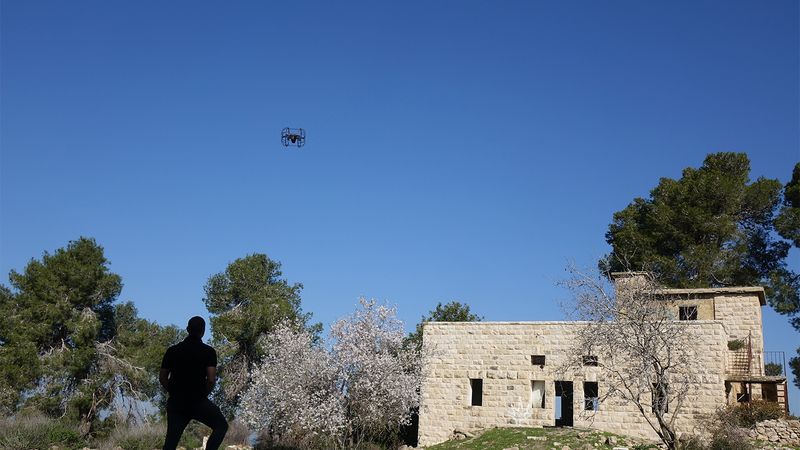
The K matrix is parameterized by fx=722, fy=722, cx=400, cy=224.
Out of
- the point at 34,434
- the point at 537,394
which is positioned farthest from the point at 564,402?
the point at 34,434

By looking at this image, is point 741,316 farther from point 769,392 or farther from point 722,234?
point 722,234

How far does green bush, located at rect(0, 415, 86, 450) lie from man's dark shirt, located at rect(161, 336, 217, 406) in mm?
18336

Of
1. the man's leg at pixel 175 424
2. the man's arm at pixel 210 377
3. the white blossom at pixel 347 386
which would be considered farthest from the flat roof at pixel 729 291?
the man's leg at pixel 175 424

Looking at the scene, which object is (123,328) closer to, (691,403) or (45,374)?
(45,374)

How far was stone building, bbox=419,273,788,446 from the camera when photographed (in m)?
27.3

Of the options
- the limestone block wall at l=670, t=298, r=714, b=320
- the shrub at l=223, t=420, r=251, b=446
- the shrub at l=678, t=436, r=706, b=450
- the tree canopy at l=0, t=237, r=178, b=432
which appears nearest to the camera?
the shrub at l=678, t=436, r=706, b=450

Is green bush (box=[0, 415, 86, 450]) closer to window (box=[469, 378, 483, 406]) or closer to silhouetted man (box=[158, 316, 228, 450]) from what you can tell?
window (box=[469, 378, 483, 406])

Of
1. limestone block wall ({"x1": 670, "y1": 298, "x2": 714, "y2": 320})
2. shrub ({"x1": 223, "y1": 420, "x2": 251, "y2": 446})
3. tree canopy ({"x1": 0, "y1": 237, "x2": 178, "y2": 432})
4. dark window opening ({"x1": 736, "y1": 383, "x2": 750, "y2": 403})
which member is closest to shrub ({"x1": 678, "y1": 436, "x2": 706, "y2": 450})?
dark window opening ({"x1": 736, "y1": 383, "x2": 750, "y2": 403})

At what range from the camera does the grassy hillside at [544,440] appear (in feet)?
80.2

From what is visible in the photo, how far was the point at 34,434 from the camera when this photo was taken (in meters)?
26.5

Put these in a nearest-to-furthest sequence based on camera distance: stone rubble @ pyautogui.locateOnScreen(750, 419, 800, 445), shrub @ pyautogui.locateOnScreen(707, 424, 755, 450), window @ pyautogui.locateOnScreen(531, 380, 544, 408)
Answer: shrub @ pyautogui.locateOnScreen(707, 424, 755, 450) → stone rubble @ pyautogui.locateOnScreen(750, 419, 800, 445) → window @ pyautogui.locateOnScreen(531, 380, 544, 408)

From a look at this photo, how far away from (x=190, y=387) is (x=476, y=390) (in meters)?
25.0

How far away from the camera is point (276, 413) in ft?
96.4

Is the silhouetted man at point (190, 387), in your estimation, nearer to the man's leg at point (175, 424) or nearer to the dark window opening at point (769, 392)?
the man's leg at point (175, 424)
